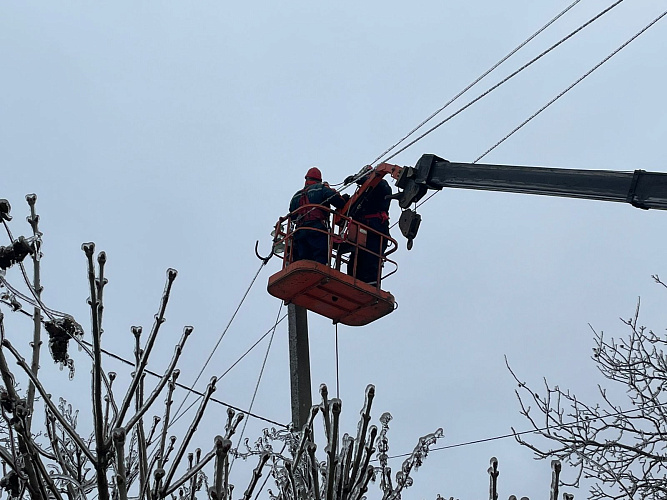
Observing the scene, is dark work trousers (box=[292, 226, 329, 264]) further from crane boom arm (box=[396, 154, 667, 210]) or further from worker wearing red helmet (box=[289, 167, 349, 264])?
crane boom arm (box=[396, 154, 667, 210])

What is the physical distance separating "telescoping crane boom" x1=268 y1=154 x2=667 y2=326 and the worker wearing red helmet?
0.10m

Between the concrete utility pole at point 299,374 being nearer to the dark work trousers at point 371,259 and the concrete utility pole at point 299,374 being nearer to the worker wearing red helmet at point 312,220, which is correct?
the worker wearing red helmet at point 312,220

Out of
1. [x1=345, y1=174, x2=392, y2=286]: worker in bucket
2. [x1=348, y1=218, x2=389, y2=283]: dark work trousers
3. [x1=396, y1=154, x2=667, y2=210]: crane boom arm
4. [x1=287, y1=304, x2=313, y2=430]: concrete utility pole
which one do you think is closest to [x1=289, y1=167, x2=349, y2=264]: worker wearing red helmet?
[x1=345, y1=174, x2=392, y2=286]: worker in bucket

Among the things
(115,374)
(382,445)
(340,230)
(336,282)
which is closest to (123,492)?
(115,374)

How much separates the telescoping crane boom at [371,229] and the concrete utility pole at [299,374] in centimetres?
112

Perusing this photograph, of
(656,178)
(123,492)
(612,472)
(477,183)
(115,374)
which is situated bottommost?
(123,492)

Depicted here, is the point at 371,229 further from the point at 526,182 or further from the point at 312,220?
the point at 526,182

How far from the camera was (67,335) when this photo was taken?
421cm

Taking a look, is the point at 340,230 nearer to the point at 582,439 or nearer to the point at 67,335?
the point at 582,439

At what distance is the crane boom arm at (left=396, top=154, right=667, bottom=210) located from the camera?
9.25 m

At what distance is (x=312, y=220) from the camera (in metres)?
12.3

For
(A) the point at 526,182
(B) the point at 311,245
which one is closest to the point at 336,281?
(B) the point at 311,245

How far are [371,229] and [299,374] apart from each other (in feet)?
10.7

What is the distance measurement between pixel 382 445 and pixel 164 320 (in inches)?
78.0
